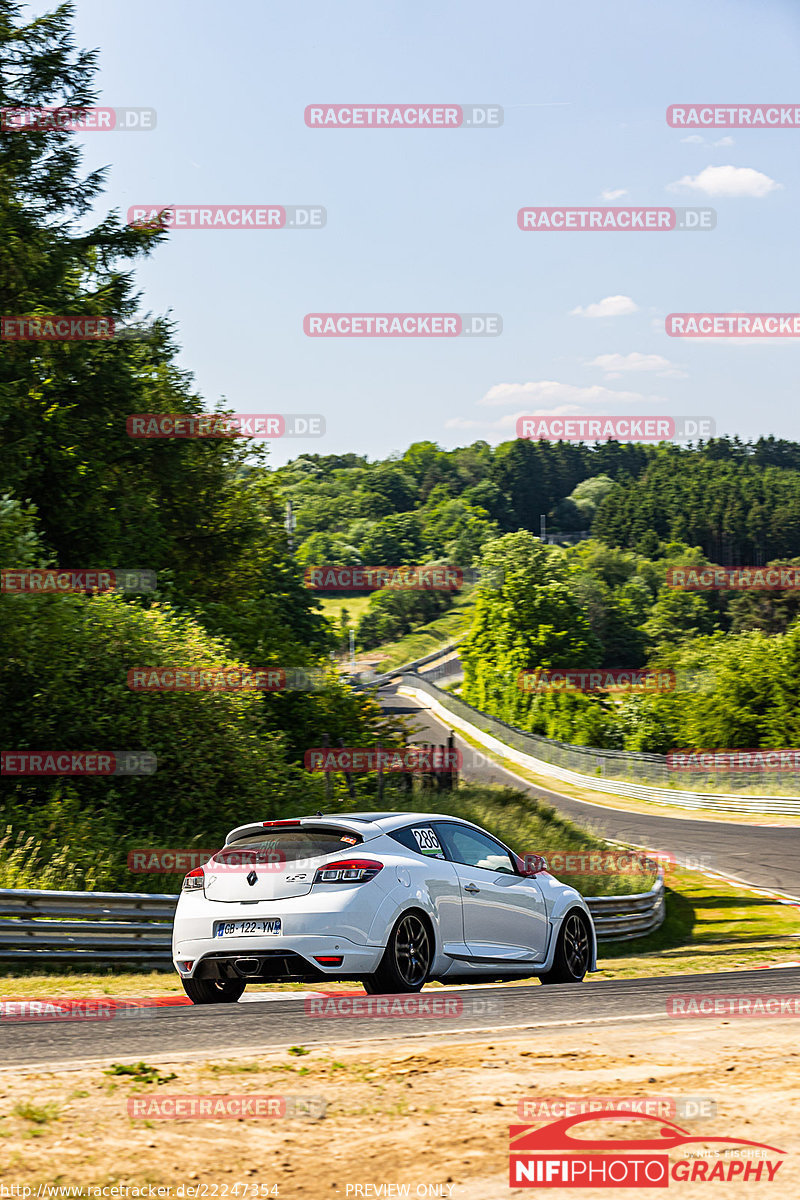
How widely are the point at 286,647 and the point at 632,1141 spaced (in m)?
23.0

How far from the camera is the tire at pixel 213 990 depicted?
878cm

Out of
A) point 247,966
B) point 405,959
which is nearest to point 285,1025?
point 247,966

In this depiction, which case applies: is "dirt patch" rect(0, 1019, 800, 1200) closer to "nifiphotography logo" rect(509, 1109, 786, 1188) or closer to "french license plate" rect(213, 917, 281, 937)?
"nifiphotography logo" rect(509, 1109, 786, 1188)

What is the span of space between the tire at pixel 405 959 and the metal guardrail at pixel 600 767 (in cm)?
3765

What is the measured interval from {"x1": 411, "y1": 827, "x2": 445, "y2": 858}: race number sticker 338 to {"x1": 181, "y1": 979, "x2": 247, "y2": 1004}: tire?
1.62 m

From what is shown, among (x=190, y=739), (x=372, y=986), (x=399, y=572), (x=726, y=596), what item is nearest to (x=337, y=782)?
(x=190, y=739)

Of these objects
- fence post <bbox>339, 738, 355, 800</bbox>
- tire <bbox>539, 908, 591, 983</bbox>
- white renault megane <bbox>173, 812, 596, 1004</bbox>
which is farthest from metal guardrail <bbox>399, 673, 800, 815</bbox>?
white renault megane <bbox>173, 812, 596, 1004</bbox>

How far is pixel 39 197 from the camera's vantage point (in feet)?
92.2

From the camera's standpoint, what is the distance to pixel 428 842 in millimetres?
9195

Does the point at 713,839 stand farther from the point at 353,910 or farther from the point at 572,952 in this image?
the point at 353,910

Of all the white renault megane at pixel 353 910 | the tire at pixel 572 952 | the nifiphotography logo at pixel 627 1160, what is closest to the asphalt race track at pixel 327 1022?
the white renault megane at pixel 353 910

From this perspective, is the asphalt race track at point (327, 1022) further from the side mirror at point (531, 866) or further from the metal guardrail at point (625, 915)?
the metal guardrail at point (625, 915)

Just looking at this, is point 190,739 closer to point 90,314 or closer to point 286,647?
point 286,647

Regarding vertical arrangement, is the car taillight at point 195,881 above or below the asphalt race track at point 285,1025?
above
